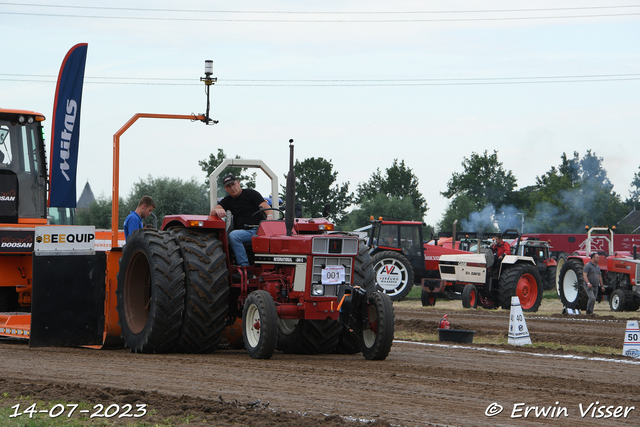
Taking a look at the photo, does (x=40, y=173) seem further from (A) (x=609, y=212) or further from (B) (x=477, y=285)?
(A) (x=609, y=212)

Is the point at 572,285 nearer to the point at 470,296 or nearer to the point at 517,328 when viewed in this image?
the point at 470,296

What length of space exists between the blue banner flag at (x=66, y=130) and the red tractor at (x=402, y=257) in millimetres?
9391

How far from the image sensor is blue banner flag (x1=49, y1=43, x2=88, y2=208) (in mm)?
12188

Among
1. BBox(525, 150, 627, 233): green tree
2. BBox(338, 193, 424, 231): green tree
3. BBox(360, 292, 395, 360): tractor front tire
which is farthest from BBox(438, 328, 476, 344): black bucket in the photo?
BBox(338, 193, 424, 231): green tree

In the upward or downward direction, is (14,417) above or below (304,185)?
below

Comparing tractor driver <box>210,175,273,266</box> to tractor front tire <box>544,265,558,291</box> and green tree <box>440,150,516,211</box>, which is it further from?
green tree <box>440,150,516,211</box>

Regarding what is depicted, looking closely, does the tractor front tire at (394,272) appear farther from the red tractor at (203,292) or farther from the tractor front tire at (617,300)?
the red tractor at (203,292)

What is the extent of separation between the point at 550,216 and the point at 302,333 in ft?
189

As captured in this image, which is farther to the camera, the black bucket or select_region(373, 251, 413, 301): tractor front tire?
select_region(373, 251, 413, 301): tractor front tire

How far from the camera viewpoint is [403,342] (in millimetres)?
11609

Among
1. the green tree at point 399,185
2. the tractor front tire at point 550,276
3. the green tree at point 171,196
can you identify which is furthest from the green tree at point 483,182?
the tractor front tire at point 550,276

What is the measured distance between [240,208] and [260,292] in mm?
1343

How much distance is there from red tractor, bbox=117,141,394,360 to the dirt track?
27cm

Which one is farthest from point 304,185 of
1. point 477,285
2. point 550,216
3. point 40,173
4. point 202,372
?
point 202,372
